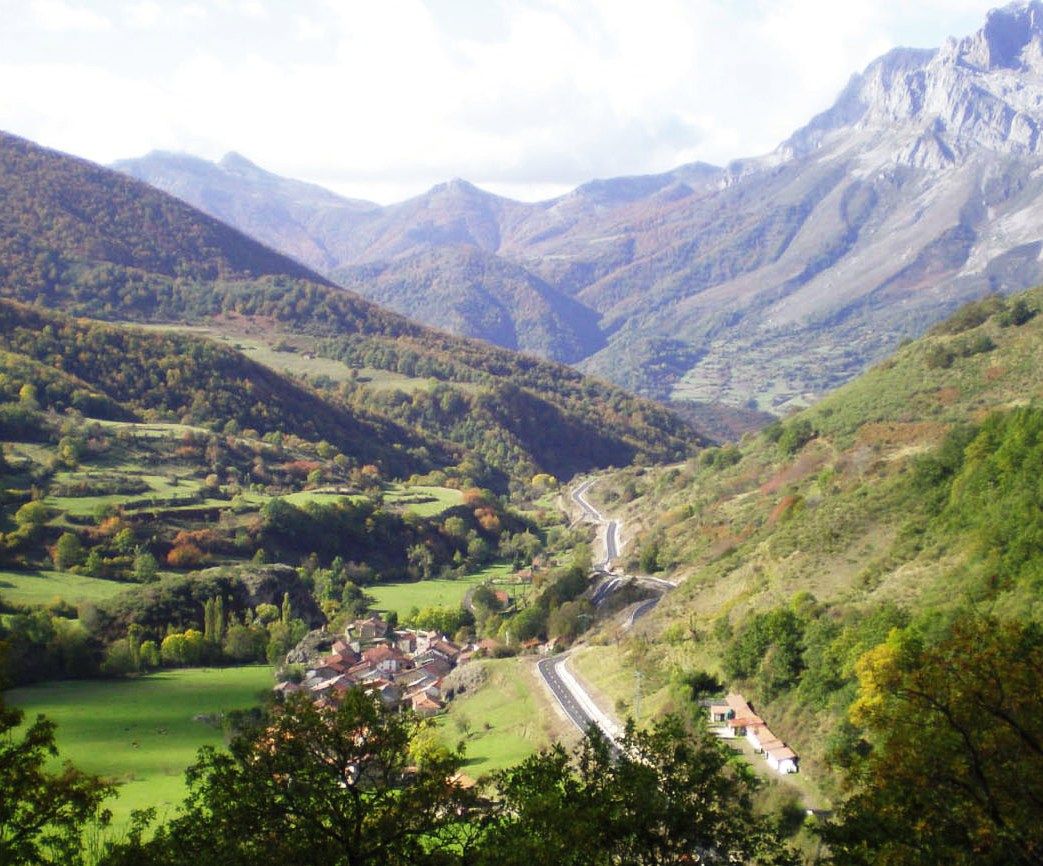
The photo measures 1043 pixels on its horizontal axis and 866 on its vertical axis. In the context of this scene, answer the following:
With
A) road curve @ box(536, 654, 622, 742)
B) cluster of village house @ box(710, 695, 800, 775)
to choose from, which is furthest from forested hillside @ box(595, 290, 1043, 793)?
road curve @ box(536, 654, 622, 742)

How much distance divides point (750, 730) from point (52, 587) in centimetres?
5057

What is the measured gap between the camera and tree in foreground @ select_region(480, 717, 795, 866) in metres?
14.0

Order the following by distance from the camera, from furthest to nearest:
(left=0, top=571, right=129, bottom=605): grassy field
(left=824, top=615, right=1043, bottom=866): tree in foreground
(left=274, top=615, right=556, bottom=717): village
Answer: (left=0, top=571, right=129, bottom=605): grassy field
(left=274, top=615, right=556, bottom=717): village
(left=824, top=615, right=1043, bottom=866): tree in foreground

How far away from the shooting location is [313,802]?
49.6 feet

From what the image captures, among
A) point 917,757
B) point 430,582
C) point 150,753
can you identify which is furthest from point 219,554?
point 917,757

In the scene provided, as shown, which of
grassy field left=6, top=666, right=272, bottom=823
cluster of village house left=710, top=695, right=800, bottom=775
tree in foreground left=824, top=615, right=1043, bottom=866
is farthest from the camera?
grassy field left=6, top=666, right=272, bottom=823

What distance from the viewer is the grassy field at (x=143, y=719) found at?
35250 millimetres

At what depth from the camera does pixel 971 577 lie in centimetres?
2848

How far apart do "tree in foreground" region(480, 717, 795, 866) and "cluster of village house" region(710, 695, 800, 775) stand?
37.1 ft

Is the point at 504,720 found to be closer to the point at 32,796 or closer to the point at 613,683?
the point at 613,683

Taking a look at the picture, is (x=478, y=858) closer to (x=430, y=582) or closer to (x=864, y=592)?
(x=864, y=592)

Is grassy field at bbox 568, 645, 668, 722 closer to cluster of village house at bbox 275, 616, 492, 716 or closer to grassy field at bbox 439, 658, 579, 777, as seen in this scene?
grassy field at bbox 439, 658, 579, 777

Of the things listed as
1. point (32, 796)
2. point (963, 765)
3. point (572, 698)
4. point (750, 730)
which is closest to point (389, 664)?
point (572, 698)

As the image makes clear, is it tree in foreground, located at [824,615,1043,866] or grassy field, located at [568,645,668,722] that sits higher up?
tree in foreground, located at [824,615,1043,866]
